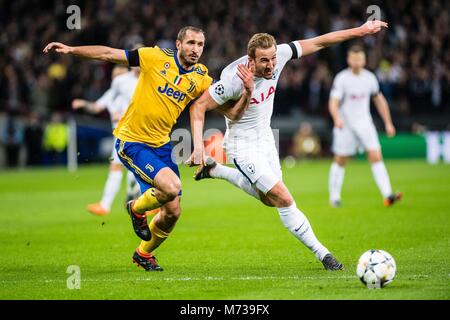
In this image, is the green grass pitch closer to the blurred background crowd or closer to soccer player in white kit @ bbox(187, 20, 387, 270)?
soccer player in white kit @ bbox(187, 20, 387, 270)

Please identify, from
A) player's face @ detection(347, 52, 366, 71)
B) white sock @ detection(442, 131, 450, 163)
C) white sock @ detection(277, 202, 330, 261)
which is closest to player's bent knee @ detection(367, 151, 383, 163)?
player's face @ detection(347, 52, 366, 71)

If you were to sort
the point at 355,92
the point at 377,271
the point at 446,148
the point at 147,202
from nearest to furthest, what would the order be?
the point at 377,271
the point at 147,202
the point at 355,92
the point at 446,148

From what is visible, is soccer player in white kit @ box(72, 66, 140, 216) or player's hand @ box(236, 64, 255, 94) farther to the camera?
soccer player in white kit @ box(72, 66, 140, 216)

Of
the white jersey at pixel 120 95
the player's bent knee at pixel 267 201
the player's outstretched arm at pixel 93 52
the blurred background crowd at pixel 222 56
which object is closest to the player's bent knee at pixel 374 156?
the white jersey at pixel 120 95

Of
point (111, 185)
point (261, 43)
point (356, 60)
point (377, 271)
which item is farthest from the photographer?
point (356, 60)

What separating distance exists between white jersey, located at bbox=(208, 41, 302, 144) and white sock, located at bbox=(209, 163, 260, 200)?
54 centimetres

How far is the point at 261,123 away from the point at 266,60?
2.75 feet

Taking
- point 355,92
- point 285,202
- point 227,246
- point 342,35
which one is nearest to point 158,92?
point 285,202

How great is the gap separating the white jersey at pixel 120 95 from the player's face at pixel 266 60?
21.6 ft

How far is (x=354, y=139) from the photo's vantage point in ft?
52.6

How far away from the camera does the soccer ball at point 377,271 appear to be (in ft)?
24.8

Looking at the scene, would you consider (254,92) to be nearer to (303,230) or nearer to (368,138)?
(303,230)

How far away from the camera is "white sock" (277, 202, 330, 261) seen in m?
8.70
